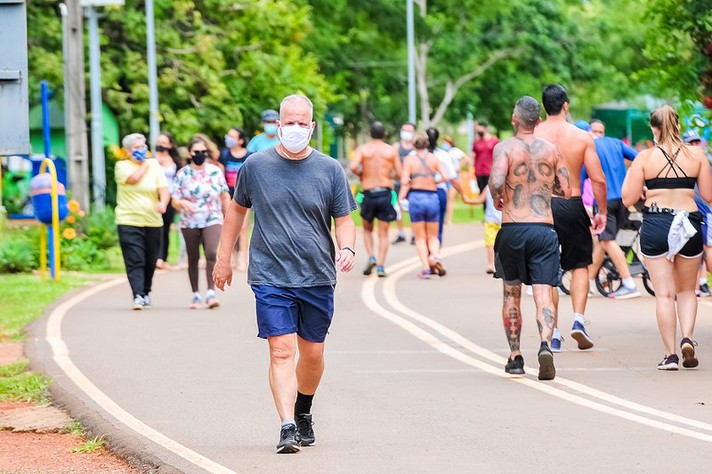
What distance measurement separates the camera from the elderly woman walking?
53.1 ft

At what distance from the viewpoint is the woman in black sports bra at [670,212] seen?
11.1m

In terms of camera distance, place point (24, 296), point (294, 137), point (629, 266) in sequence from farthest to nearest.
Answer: point (24, 296), point (629, 266), point (294, 137)

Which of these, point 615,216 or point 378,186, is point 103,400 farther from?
point 378,186

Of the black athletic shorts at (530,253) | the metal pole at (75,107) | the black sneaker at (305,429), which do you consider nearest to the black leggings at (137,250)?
the black athletic shorts at (530,253)

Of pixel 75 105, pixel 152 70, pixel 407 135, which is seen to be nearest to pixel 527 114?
pixel 407 135

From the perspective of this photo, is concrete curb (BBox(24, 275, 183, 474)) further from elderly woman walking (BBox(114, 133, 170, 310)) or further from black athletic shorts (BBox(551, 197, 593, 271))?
black athletic shorts (BBox(551, 197, 593, 271))

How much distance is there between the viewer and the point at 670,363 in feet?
35.9

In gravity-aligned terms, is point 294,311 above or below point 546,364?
above

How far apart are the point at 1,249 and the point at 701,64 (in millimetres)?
12114

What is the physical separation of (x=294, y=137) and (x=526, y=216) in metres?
3.28

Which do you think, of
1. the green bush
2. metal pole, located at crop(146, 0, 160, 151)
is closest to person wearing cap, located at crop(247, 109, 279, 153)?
the green bush

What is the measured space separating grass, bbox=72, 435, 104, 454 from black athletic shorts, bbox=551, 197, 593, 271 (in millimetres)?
4445

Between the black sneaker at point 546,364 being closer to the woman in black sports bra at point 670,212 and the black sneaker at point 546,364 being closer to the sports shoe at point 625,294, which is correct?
the woman in black sports bra at point 670,212

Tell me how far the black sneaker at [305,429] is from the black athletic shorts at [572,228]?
4076 mm
